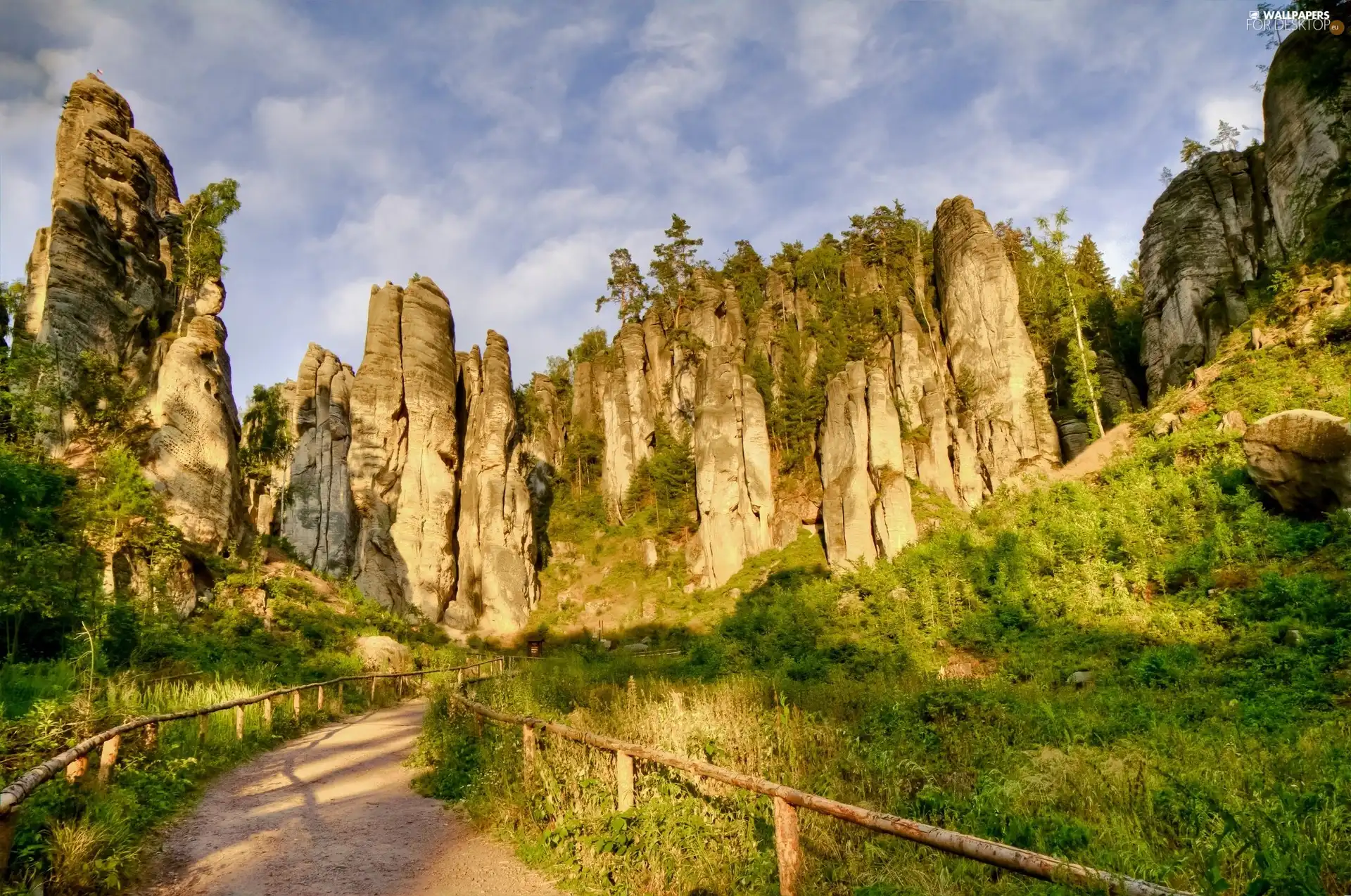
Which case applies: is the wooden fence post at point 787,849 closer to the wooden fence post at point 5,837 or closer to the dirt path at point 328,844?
the dirt path at point 328,844

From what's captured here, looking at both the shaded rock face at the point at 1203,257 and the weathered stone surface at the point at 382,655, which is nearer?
the weathered stone surface at the point at 382,655

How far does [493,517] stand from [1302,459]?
40250 mm

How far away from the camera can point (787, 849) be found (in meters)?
4.18

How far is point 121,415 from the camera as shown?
73.6 feet

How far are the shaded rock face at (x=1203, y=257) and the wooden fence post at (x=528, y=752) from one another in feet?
108

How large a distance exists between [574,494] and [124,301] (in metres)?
34.7

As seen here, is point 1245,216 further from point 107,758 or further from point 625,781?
point 107,758

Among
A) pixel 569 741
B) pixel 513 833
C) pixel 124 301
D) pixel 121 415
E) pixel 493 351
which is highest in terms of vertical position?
pixel 493 351

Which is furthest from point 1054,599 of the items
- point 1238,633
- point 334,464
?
point 334,464

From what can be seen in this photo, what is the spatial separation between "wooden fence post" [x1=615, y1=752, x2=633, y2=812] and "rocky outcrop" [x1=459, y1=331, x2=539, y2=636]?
3833 centimetres

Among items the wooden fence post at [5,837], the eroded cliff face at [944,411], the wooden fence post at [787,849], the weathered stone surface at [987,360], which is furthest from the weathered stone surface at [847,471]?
the wooden fence post at [5,837]

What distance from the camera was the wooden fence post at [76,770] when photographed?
18.7 feet

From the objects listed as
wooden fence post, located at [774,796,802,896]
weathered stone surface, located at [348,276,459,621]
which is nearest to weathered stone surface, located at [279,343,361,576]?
weathered stone surface, located at [348,276,459,621]

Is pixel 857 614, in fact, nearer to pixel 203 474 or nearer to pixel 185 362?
pixel 203 474
